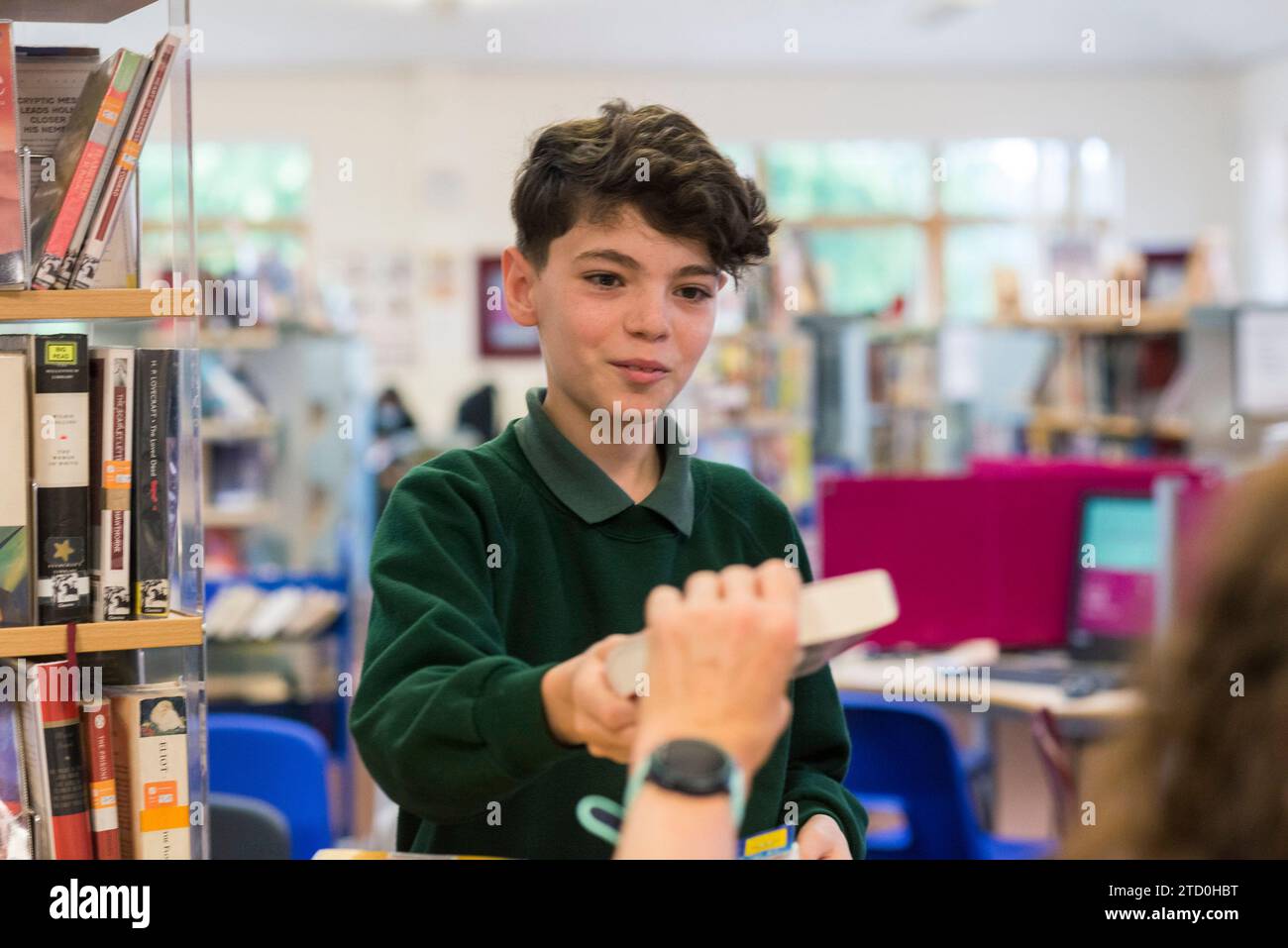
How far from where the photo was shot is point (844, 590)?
2.23ft

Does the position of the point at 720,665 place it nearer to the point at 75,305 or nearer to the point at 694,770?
the point at 694,770

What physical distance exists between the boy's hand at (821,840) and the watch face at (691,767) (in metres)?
0.30

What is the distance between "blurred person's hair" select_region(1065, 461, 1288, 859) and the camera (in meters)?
0.53

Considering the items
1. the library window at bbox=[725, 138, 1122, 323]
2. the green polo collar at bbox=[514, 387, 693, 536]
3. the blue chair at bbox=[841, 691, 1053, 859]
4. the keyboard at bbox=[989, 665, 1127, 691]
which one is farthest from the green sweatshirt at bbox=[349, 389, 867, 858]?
the library window at bbox=[725, 138, 1122, 323]

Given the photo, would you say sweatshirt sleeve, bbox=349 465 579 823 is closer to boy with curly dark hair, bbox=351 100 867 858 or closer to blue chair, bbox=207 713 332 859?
boy with curly dark hair, bbox=351 100 867 858

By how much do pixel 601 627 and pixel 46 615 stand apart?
588mm

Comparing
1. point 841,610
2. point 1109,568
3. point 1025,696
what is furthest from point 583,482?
point 1109,568

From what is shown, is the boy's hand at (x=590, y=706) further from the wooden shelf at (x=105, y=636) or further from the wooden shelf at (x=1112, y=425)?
the wooden shelf at (x=1112, y=425)

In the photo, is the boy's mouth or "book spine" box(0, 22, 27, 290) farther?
"book spine" box(0, 22, 27, 290)

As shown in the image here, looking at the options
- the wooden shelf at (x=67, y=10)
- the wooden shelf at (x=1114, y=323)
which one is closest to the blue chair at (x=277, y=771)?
the wooden shelf at (x=67, y=10)

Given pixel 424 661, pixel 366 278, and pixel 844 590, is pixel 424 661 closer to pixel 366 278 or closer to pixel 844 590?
pixel 844 590

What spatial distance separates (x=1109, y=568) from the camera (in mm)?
3656

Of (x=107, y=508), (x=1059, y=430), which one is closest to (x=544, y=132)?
(x=107, y=508)

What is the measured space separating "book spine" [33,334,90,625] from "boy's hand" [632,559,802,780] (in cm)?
84
